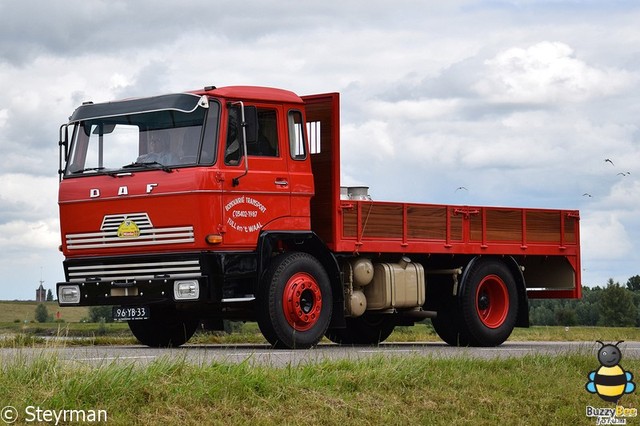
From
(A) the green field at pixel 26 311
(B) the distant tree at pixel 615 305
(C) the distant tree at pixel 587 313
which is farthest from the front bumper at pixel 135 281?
(B) the distant tree at pixel 615 305

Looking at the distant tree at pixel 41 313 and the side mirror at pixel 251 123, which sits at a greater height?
the side mirror at pixel 251 123

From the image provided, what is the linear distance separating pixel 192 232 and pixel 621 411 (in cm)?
683

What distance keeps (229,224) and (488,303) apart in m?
6.56

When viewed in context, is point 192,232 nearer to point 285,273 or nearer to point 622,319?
point 285,273

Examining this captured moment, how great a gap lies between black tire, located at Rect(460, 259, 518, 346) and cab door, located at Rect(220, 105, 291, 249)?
4.65 meters

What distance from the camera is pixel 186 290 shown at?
658 inches

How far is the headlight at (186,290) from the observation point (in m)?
16.6

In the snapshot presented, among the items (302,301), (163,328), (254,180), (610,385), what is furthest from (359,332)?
(610,385)

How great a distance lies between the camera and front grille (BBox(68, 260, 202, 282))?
1681 cm

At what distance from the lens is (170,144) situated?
1717cm

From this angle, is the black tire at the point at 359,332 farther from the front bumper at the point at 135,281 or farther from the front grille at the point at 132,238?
the front grille at the point at 132,238

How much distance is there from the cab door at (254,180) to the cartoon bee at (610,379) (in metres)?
5.53

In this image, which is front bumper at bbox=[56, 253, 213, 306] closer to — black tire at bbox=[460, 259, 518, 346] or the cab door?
the cab door

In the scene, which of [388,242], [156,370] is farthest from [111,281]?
[156,370]
